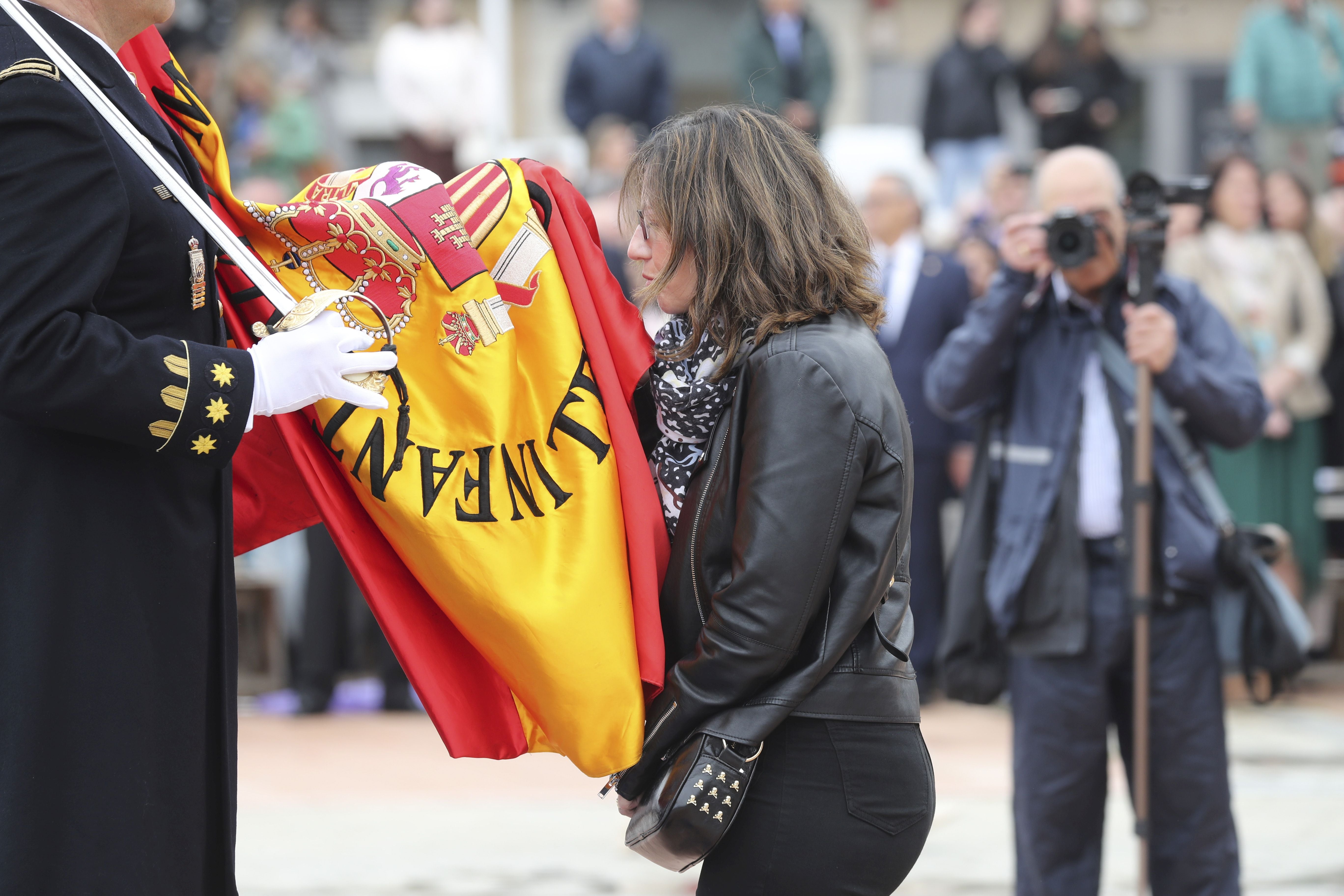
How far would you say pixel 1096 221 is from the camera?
3979mm

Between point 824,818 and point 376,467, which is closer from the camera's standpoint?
point 824,818

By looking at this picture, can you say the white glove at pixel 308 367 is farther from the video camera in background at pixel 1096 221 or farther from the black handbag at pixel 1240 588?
the black handbag at pixel 1240 588

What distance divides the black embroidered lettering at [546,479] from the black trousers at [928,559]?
16.2ft

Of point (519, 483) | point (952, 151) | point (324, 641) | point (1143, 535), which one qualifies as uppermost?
point (952, 151)

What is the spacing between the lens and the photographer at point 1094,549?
3.91m

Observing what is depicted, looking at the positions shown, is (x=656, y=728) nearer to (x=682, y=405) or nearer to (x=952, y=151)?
(x=682, y=405)

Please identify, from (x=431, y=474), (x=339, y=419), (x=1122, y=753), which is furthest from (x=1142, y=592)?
(x=339, y=419)

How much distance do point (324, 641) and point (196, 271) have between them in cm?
544

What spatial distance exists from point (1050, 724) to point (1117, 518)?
579 mm

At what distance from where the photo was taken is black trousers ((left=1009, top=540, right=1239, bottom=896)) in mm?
3885

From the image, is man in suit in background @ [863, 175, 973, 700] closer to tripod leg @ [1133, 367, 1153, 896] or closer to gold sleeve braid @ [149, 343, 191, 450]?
tripod leg @ [1133, 367, 1153, 896]

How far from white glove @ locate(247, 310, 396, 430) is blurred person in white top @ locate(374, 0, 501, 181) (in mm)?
7649

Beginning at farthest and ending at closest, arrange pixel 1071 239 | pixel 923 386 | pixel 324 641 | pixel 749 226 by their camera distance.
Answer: pixel 324 641
pixel 923 386
pixel 1071 239
pixel 749 226

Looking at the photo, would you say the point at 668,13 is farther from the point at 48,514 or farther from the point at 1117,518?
the point at 48,514
